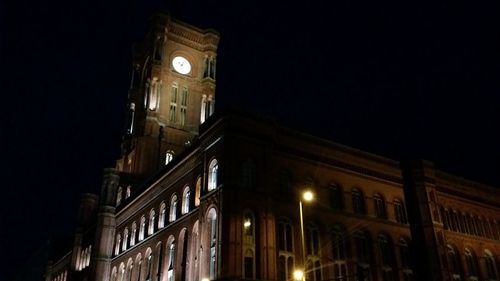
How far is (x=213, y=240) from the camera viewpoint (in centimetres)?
3866

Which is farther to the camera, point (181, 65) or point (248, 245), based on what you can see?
point (181, 65)

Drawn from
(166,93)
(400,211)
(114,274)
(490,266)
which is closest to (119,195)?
(114,274)

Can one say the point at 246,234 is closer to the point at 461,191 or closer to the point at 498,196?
the point at 461,191

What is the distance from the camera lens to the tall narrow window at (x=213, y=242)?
3725 cm

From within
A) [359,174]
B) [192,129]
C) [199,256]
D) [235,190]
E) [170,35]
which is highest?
[170,35]

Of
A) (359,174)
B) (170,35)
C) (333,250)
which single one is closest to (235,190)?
(333,250)

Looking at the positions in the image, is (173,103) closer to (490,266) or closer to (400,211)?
(400,211)

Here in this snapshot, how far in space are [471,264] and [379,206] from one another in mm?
11678

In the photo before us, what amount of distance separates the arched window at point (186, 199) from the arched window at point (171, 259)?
10.7 ft

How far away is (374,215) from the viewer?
47281mm

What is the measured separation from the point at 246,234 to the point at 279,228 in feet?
13.6

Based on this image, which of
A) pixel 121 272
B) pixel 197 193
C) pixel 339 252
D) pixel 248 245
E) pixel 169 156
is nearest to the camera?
pixel 248 245

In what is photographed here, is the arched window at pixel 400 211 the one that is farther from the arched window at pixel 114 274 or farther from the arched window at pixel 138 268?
the arched window at pixel 114 274

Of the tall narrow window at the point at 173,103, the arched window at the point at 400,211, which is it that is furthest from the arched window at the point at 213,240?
the tall narrow window at the point at 173,103
